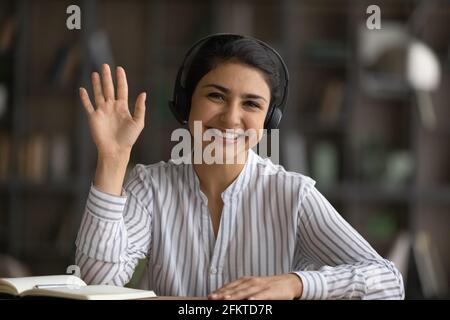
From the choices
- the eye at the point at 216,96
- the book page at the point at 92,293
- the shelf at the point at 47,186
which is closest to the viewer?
the book page at the point at 92,293

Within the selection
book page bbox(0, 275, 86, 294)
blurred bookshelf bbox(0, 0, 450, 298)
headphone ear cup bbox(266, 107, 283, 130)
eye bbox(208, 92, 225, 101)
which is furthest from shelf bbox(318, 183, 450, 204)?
book page bbox(0, 275, 86, 294)

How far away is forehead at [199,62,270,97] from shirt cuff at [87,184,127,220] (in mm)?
357

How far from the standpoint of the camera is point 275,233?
1.91 metres

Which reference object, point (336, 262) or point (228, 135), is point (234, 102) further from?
point (336, 262)

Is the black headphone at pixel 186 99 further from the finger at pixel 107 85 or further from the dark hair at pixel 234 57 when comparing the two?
the finger at pixel 107 85

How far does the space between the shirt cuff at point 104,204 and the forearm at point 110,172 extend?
0.01 metres

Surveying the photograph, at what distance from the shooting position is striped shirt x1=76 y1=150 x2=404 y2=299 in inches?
70.5

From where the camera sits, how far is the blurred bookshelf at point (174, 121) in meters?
5.02

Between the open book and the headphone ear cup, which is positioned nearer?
the open book

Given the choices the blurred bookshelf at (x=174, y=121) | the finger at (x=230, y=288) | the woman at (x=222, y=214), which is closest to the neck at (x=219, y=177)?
the woman at (x=222, y=214)

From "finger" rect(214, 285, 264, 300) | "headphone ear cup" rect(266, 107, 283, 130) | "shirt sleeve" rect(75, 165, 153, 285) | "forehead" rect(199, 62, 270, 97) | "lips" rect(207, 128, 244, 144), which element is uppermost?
"forehead" rect(199, 62, 270, 97)

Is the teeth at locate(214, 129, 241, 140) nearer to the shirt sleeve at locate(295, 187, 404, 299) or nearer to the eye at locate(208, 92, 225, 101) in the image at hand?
the eye at locate(208, 92, 225, 101)
